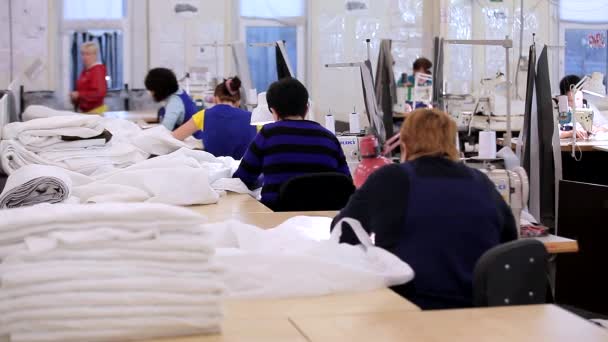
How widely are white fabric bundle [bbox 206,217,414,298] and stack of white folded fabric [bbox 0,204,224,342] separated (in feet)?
0.98

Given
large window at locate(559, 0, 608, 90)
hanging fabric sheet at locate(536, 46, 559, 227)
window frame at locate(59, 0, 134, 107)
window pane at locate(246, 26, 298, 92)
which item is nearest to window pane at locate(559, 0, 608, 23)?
large window at locate(559, 0, 608, 90)

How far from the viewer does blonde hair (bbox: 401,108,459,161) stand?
98.0 inches

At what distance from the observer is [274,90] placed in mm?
3910

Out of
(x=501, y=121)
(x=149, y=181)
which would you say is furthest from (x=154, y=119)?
(x=149, y=181)

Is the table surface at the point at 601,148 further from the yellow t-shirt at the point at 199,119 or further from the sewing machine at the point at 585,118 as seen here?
the yellow t-shirt at the point at 199,119

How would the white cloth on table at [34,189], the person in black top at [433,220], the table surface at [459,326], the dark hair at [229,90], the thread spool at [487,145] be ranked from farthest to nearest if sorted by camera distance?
the dark hair at [229,90], the thread spool at [487,145], the white cloth on table at [34,189], the person in black top at [433,220], the table surface at [459,326]

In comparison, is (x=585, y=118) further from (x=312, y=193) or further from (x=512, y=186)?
(x=512, y=186)

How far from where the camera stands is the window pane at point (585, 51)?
9109mm

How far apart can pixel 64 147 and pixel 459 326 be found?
7.51 feet

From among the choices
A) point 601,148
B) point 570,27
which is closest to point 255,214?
point 601,148

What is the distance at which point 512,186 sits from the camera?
279 centimetres

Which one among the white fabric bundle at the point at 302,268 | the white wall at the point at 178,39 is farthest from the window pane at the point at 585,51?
the white fabric bundle at the point at 302,268

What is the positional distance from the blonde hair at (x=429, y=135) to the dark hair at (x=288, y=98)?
1407 mm

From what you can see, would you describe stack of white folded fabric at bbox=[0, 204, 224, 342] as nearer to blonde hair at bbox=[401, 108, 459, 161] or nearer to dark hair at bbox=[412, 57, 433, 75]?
blonde hair at bbox=[401, 108, 459, 161]
